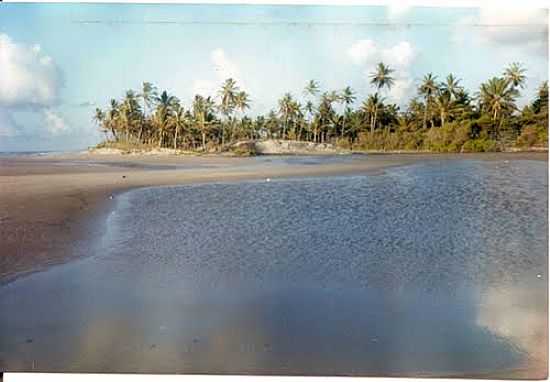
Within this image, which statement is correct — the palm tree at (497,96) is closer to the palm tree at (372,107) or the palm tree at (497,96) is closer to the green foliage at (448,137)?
the green foliage at (448,137)

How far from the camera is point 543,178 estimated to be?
2.67m

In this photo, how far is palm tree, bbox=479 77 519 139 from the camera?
2.72m

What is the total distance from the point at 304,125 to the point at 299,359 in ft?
4.43

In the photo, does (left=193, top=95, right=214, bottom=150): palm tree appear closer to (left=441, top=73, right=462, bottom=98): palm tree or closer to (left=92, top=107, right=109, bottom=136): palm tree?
(left=92, top=107, right=109, bottom=136): palm tree

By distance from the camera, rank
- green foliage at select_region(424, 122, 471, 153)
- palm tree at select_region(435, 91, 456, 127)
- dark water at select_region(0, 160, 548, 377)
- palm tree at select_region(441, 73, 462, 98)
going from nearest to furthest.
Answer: dark water at select_region(0, 160, 548, 377), palm tree at select_region(441, 73, 462, 98), palm tree at select_region(435, 91, 456, 127), green foliage at select_region(424, 122, 471, 153)

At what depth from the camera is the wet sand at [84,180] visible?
2.91 metres

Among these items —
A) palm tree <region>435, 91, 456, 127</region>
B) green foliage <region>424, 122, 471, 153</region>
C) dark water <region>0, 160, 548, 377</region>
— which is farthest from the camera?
green foliage <region>424, 122, 471, 153</region>

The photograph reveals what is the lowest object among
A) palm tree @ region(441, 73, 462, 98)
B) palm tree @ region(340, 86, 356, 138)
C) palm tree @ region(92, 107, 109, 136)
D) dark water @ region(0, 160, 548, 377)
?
dark water @ region(0, 160, 548, 377)

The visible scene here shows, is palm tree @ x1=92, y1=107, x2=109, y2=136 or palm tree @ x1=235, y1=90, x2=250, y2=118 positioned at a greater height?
palm tree @ x1=235, y1=90, x2=250, y2=118

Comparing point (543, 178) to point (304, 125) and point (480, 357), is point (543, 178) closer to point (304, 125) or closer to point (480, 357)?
point (480, 357)

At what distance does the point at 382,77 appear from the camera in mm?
2771

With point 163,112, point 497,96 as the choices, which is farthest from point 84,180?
point 497,96

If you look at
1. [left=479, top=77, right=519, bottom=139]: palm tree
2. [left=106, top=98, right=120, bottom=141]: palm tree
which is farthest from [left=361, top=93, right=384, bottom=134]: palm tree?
[left=106, top=98, right=120, bottom=141]: palm tree

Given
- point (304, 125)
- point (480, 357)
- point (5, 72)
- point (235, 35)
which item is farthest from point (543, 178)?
point (5, 72)
